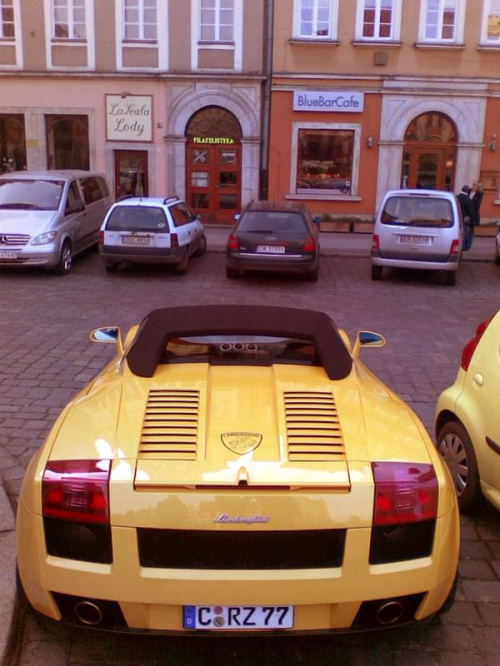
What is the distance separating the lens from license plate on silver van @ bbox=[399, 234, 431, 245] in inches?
545

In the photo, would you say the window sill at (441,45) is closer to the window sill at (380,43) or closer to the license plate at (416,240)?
the window sill at (380,43)

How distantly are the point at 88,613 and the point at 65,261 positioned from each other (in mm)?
12408

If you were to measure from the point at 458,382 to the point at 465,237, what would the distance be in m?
13.9

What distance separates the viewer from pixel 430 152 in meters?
22.4

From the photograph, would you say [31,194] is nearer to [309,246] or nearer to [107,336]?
[309,246]

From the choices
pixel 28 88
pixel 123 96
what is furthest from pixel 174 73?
pixel 28 88

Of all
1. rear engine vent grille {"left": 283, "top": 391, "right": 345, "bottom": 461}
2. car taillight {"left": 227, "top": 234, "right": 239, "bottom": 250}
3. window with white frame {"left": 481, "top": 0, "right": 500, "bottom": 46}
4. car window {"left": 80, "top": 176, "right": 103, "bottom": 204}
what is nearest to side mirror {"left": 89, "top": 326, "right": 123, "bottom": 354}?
rear engine vent grille {"left": 283, "top": 391, "right": 345, "bottom": 461}

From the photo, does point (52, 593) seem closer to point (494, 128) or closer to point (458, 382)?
point (458, 382)

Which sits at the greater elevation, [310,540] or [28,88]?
[28,88]

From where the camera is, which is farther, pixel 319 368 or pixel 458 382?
pixel 458 382

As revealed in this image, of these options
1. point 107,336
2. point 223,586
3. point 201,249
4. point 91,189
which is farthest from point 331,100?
point 223,586

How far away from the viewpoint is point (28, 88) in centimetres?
2278

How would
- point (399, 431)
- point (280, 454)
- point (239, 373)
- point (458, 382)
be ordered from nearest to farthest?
1. point (280, 454)
2. point (399, 431)
3. point (239, 373)
4. point (458, 382)

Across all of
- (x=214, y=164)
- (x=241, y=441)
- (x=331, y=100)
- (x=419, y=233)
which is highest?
(x=331, y=100)
